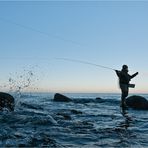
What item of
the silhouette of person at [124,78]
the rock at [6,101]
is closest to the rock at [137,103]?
the silhouette of person at [124,78]

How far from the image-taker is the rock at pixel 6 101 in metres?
22.8

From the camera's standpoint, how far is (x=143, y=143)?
11.3 meters

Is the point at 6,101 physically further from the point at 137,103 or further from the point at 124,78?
the point at 137,103

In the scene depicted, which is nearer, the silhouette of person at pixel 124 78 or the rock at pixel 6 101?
the rock at pixel 6 101

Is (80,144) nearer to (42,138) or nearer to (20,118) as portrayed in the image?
(42,138)

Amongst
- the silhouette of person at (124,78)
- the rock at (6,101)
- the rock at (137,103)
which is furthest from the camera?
the rock at (137,103)

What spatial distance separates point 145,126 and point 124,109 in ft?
32.1

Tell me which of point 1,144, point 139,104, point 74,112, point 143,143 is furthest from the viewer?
point 139,104

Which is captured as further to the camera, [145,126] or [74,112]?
[74,112]

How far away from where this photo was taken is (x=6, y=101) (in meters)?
23.7

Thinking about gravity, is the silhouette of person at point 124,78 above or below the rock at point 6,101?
above

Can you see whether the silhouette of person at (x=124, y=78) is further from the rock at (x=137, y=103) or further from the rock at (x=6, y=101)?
the rock at (x=6, y=101)

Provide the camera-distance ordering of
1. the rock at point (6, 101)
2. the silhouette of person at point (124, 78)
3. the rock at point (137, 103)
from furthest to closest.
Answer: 1. the rock at point (137, 103)
2. the silhouette of person at point (124, 78)
3. the rock at point (6, 101)

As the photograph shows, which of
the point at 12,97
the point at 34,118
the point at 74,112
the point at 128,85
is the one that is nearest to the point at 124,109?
the point at 128,85
